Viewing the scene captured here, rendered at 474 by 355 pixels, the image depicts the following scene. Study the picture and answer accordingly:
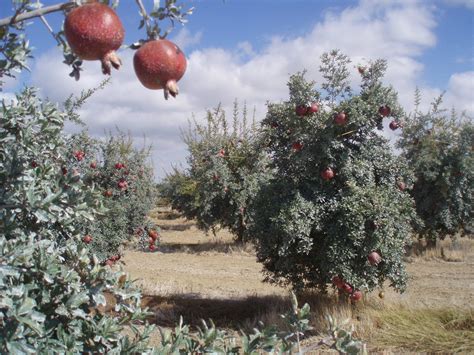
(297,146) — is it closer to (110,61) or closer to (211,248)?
(110,61)

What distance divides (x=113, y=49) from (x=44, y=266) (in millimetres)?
1317

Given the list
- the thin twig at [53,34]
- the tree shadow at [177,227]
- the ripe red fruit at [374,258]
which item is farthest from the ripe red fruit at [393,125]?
the tree shadow at [177,227]

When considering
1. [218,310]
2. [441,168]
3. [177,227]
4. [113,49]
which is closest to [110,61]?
[113,49]

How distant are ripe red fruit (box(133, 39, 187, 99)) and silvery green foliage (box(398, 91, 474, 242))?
47.3 ft

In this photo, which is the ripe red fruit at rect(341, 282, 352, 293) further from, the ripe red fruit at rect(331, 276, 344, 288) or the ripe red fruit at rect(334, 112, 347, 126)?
the ripe red fruit at rect(334, 112, 347, 126)

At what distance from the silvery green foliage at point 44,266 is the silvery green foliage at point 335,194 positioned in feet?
15.1

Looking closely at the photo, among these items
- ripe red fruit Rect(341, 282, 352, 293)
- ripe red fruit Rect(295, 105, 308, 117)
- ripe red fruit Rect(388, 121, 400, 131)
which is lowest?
ripe red fruit Rect(341, 282, 352, 293)

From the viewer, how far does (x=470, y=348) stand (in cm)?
538

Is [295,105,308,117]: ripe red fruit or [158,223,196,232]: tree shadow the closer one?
[295,105,308,117]: ripe red fruit

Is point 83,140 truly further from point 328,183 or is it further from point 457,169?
point 457,169

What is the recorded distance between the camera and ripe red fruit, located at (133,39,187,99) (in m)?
0.87

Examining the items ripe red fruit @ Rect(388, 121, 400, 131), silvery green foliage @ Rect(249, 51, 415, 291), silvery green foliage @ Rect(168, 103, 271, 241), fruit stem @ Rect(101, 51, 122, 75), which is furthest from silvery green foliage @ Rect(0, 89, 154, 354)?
silvery green foliage @ Rect(168, 103, 271, 241)

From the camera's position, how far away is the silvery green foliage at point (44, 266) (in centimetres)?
170

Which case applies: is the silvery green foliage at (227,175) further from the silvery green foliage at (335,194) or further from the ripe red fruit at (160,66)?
the ripe red fruit at (160,66)
